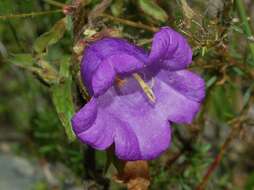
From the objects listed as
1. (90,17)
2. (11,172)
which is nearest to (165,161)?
(90,17)

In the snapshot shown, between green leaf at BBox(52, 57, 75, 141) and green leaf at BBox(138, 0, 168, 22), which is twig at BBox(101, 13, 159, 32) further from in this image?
green leaf at BBox(52, 57, 75, 141)

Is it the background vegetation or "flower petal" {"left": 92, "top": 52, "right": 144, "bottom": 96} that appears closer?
"flower petal" {"left": 92, "top": 52, "right": 144, "bottom": 96}

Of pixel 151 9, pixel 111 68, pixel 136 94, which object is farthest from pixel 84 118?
pixel 151 9

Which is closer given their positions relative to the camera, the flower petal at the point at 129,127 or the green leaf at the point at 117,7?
the flower petal at the point at 129,127

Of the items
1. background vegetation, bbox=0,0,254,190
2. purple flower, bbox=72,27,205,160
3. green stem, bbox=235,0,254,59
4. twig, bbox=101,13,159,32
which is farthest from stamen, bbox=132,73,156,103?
green stem, bbox=235,0,254,59

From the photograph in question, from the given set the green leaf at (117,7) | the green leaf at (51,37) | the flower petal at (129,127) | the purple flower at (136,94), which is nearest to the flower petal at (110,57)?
the purple flower at (136,94)

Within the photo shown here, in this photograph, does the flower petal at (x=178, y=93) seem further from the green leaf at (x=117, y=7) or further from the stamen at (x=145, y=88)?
the green leaf at (x=117, y=7)

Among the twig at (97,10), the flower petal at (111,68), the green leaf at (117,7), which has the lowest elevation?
the green leaf at (117,7)

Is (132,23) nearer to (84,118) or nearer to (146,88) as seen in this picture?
(146,88)
